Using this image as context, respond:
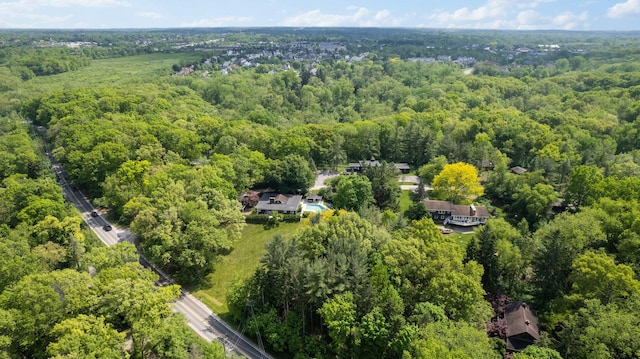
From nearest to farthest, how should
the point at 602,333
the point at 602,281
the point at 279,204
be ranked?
1. the point at 602,333
2. the point at 602,281
3. the point at 279,204

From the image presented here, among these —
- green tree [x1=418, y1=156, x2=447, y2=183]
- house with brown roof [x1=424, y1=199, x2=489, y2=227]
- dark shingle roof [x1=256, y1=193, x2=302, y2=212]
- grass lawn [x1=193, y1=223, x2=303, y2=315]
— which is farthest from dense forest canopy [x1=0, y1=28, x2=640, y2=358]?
house with brown roof [x1=424, y1=199, x2=489, y2=227]

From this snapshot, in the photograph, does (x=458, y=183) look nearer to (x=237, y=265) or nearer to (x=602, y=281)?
(x=602, y=281)

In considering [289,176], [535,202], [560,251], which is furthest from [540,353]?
[289,176]

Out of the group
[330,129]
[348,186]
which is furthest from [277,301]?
[330,129]

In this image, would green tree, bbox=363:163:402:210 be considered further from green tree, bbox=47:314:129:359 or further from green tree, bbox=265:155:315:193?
green tree, bbox=47:314:129:359

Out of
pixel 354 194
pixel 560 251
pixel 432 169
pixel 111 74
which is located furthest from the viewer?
pixel 111 74

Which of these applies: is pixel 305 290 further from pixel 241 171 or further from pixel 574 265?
pixel 241 171
